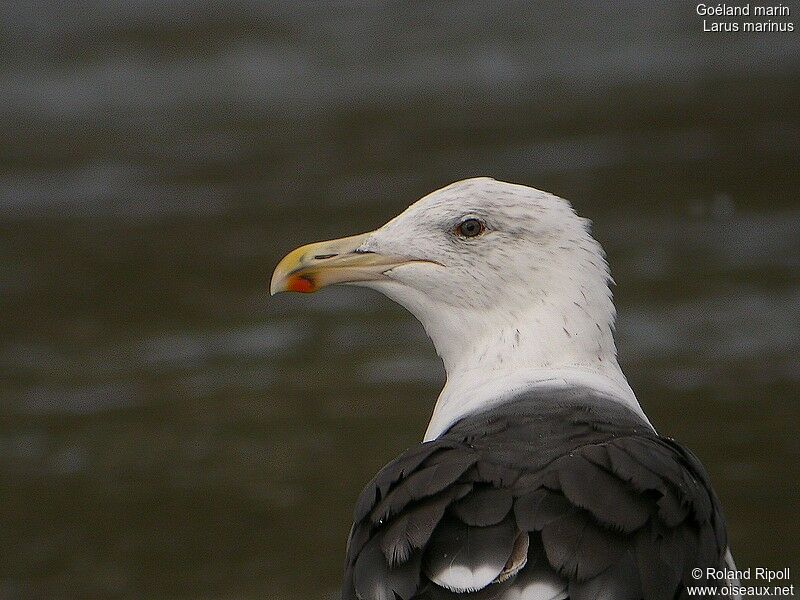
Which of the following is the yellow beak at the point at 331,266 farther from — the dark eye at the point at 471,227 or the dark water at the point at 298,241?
the dark water at the point at 298,241

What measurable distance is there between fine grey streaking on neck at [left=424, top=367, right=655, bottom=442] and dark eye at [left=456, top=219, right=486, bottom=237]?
0.44 meters

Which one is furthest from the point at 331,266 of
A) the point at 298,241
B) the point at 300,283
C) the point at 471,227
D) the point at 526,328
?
the point at 298,241

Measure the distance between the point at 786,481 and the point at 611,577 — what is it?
13.7 feet

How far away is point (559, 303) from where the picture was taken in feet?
15.7

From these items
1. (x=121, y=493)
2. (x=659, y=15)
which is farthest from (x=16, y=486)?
(x=659, y=15)

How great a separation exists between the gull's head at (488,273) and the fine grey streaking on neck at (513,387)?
0.18 feet

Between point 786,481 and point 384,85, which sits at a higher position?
point 384,85

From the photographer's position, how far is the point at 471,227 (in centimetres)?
491

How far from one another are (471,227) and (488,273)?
0.15 meters

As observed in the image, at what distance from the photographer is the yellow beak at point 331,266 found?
4953 millimetres

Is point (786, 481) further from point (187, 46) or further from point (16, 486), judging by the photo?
point (187, 46)

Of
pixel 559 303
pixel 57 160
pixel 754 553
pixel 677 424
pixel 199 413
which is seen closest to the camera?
pixel 559 303

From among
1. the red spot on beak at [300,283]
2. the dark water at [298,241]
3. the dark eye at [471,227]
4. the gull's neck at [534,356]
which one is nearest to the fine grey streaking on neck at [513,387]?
the gull's neck at [534,356]

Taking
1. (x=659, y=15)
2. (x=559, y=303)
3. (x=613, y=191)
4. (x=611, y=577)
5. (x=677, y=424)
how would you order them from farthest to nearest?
1. (x=659, y=15)
2. (x=613, y=191)
3. (x=677, y=424)
4. (x=559, y=303)
5. (x=611, y=577)
